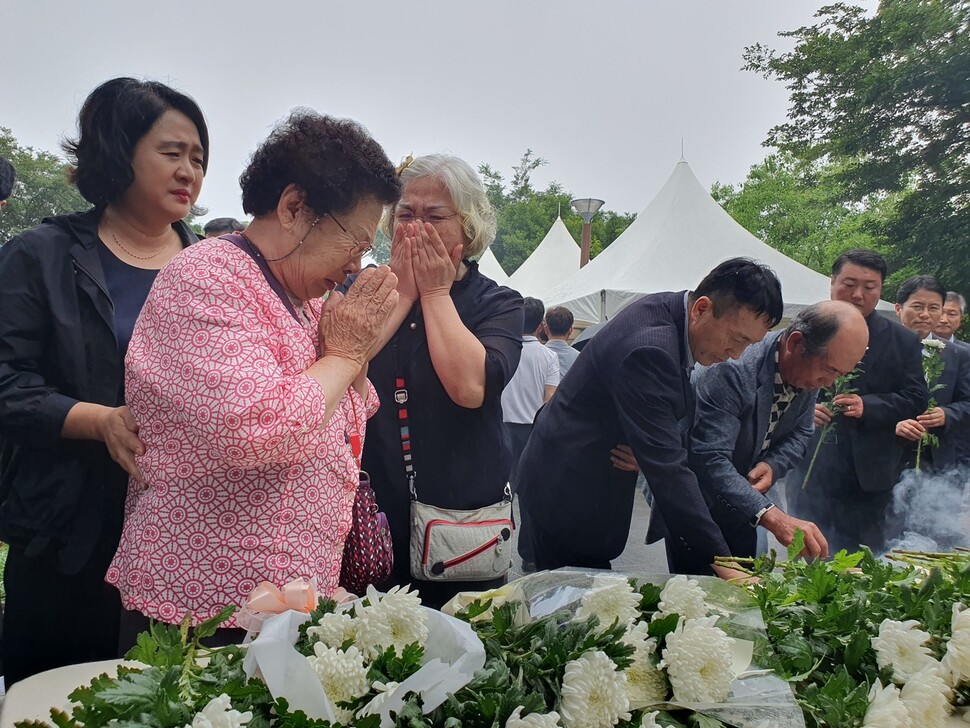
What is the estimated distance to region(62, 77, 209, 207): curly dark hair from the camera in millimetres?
1587

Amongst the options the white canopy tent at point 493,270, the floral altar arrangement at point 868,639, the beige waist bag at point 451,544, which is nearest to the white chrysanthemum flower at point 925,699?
the floral altar arrangement at point 868,639

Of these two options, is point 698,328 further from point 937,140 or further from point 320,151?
point 937,140

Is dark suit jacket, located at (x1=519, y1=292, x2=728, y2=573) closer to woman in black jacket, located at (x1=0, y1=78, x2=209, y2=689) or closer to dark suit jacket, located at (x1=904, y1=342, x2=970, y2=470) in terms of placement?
woman in black jacket, located at (x1=0, y1=78, x2=209, y2=689)

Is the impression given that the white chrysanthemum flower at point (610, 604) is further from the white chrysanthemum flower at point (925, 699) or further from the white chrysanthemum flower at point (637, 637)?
the white chrysanthemum flower at point (925, 699)

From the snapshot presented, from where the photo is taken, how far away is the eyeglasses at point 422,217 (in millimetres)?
1847

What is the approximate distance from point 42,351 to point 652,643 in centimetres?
135

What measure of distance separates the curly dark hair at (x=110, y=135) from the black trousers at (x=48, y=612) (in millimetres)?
820

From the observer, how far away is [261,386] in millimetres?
1156

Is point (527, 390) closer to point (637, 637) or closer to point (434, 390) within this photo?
point (434, 390)

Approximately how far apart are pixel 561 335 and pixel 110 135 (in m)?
4.86

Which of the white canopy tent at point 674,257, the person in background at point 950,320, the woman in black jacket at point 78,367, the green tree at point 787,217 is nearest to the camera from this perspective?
the woman in black jacket at point 78,367

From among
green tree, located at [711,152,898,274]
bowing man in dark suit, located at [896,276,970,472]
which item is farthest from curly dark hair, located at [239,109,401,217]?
green tree, located at [711,152,898,274]

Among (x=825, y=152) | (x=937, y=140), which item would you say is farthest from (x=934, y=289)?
(x=825, y=152)

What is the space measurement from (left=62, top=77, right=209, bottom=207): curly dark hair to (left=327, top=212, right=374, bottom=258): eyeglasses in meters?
0.58
